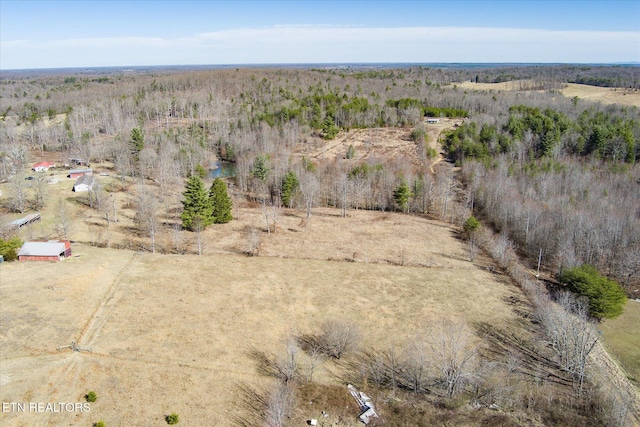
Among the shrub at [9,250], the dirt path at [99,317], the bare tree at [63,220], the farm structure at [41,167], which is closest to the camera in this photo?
the dirt path at [99,317]

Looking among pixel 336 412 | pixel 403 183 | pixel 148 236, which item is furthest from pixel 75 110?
pixel 336 412

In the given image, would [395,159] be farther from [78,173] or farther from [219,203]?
[78,173]

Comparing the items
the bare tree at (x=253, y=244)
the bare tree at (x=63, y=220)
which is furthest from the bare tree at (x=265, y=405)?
the bare tree at (x=63, y=220)

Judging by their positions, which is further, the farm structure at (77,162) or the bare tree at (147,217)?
the farm structure at (77,162)

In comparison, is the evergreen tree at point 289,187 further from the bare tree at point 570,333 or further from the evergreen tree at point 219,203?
the bare tree at point 570,333

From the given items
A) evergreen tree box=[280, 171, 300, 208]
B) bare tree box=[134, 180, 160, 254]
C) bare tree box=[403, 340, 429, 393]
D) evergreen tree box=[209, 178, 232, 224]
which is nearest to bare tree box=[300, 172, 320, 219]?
evergreen tree box=[280, 171, 300, 208]

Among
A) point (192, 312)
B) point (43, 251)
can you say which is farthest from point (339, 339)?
point (43, 251)

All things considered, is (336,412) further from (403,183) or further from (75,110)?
(75,110)
